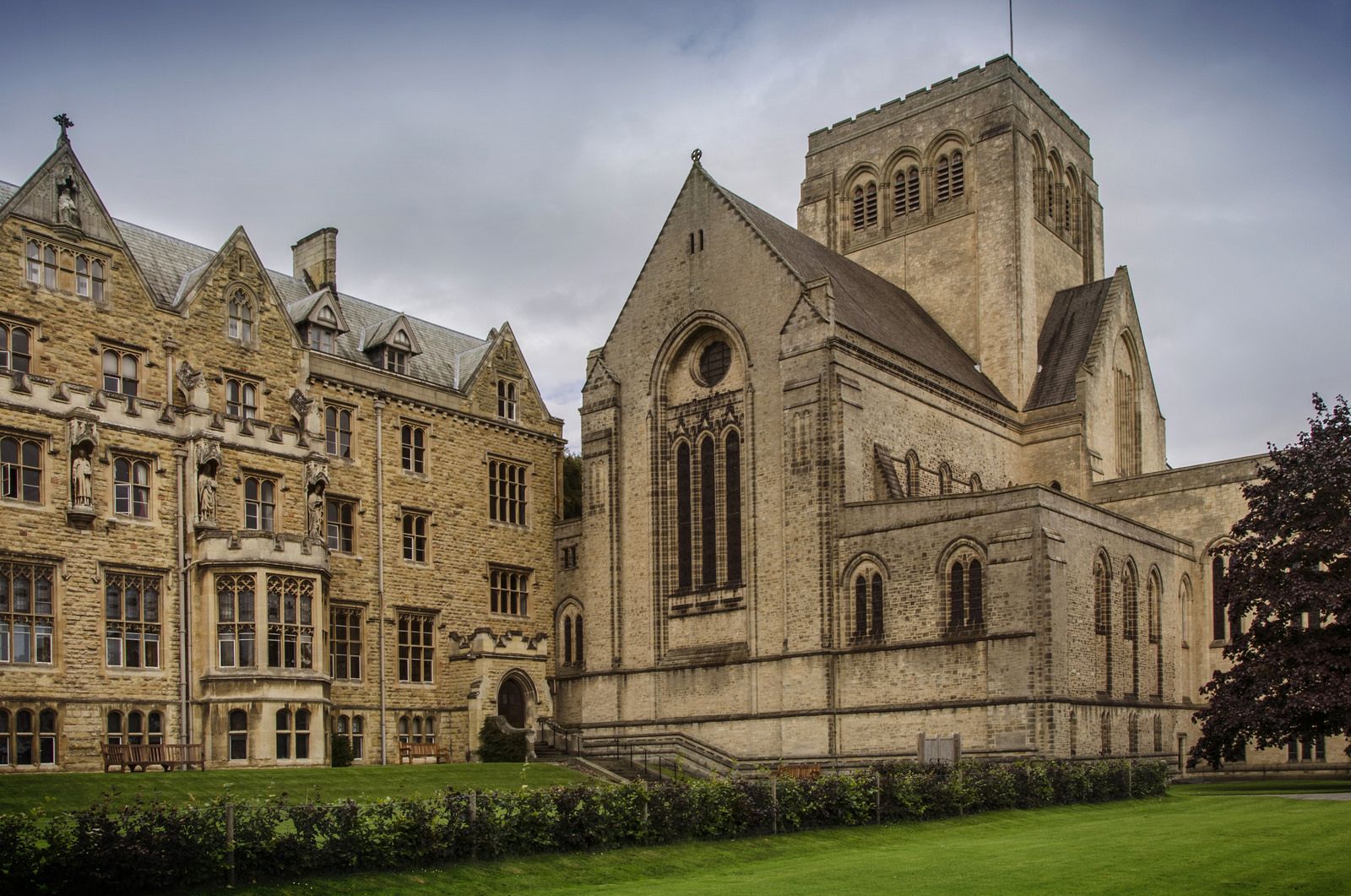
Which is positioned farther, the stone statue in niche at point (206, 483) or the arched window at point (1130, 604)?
the arched window at point (1130, 604)

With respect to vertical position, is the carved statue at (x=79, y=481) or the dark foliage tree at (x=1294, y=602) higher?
the carved statue at (x=79, y=481)

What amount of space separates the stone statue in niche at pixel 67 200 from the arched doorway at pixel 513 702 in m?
19.2

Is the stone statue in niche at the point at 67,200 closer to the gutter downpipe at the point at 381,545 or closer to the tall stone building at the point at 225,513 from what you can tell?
A: the tall stone building at the point at 225,513

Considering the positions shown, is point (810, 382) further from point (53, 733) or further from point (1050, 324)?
point (53, 733)

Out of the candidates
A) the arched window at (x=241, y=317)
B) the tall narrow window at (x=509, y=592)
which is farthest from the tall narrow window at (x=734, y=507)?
the arched window at (x=241, y=317)

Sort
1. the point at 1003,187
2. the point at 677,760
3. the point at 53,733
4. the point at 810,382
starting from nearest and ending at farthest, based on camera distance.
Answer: the point at 53,733 → the point at 677,760 → the point at 810,382 → the point at 1003,187

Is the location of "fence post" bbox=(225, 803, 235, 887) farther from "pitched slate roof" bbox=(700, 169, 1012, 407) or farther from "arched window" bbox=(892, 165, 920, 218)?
"arched window" bbox=(892, 165, 920, 218)

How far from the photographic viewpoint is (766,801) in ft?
94.1

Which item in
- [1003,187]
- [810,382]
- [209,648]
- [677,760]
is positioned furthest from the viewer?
[1003,187]

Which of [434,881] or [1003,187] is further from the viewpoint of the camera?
[1003,187]

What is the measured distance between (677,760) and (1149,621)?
1637 centimetres

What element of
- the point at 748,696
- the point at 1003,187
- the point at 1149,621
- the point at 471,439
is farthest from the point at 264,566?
the point at 1003,187

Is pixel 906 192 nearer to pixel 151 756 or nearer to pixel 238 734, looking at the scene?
pixel 238 734

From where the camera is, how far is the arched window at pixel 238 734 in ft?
120
